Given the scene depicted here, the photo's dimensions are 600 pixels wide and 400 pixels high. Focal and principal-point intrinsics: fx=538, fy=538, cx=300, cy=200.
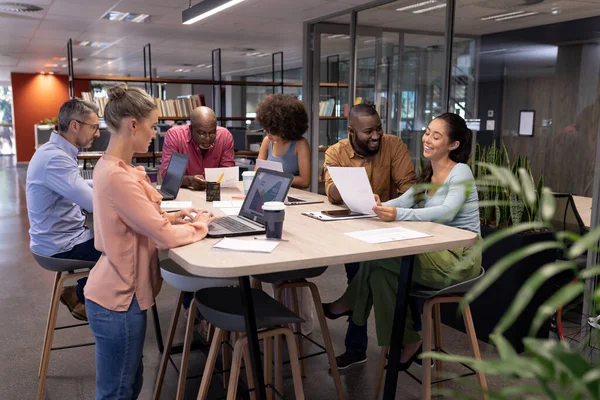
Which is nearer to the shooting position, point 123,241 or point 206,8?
point 123,241

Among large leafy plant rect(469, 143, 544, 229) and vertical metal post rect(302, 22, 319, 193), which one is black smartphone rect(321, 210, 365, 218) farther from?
vertical metal post rect(302, 22, 319, 193)

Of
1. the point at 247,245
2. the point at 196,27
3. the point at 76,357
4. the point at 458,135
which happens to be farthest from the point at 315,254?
the point at 196,27

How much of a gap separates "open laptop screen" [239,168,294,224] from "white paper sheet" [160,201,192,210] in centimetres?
45

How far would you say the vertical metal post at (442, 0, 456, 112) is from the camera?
15.6 ft

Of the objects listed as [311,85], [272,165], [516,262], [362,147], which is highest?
[311,85]

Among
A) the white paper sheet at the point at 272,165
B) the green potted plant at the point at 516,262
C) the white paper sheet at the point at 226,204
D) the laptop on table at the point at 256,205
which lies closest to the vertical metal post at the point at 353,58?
the green potted plant at the point at 516,262

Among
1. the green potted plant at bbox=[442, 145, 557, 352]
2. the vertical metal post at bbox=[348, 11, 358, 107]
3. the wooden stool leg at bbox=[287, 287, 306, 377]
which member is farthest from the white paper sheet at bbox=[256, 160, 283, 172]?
the vertical metal post at bbox=[348, 11, 358, 107]

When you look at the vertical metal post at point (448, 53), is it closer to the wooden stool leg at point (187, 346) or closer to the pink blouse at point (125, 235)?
the wooden stool leg at point (187, 346)

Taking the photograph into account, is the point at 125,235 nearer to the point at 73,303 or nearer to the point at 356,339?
the point at 73,303

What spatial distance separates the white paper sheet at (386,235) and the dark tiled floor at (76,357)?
2.07ft

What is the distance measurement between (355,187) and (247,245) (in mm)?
655

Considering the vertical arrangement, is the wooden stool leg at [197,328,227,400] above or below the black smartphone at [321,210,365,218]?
below

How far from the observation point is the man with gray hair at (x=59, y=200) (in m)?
2.66

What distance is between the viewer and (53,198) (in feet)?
8.89
